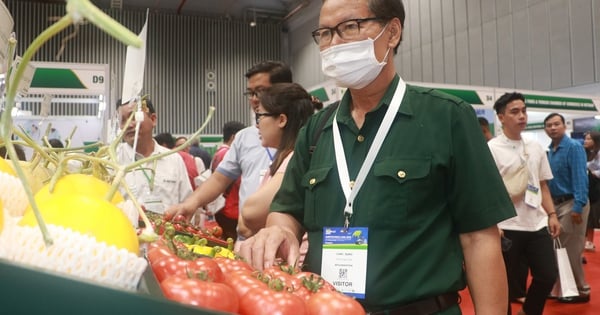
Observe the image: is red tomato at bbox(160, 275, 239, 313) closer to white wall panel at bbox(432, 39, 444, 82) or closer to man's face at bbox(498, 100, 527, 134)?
man's face at bbox(498, 100, 527, 134)

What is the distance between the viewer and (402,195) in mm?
1501

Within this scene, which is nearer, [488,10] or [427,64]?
[488,10]

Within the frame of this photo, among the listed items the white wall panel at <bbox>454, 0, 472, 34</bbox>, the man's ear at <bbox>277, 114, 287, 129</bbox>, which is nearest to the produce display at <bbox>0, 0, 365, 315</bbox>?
the man's ear at <bbox>277, 114, 287, 129</bbox>

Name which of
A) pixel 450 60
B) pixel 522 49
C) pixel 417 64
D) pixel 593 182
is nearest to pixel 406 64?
pixel 417 64

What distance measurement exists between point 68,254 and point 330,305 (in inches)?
15.0

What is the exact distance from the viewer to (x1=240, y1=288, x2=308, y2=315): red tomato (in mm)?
702

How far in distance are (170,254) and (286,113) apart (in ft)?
6.27

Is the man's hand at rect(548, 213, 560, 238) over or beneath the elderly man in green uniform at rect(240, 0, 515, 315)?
beneath

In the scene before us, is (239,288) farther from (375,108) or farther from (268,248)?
(375,108)

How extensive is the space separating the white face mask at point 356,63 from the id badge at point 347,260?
494 millimetres

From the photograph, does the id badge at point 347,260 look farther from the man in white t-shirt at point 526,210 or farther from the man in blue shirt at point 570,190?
the man in blue shirt at point 570,190

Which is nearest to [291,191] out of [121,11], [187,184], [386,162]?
[386,162]

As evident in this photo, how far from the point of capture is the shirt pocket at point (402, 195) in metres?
1.49

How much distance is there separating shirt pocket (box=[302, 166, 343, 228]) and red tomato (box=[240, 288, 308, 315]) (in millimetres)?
855
